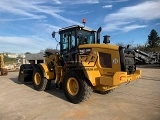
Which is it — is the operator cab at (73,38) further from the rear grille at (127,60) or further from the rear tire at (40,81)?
the rear grille at (127,60)

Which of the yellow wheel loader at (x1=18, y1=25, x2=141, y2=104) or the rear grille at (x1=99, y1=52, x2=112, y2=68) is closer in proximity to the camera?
the yellow wheel loader at (x1=18, y1=25, x2=141, y2=104)

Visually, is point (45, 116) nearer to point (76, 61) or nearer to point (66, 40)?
point (76, 61)

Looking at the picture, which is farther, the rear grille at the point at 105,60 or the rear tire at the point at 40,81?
the rear tire at the point at 40,81

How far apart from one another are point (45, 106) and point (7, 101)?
5.21 ft

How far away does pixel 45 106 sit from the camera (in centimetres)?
680

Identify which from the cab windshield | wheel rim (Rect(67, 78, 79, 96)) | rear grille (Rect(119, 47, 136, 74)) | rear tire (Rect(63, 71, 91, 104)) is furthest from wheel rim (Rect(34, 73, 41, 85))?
rear grille (Rect(119, 47, 136, 74))

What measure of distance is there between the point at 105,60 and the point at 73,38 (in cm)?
196

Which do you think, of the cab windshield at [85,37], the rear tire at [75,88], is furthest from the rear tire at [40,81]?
the cab windshield at [85,37]

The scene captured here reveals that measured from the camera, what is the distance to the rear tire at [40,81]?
9.15m

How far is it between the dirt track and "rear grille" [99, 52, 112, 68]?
4.25 ft

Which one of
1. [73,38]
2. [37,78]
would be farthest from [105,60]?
[37,78]

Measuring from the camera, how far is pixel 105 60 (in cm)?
720

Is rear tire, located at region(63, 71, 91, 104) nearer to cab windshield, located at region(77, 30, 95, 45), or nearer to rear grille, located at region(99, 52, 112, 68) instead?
rear grille, located at region(99, 52, 112, 68)

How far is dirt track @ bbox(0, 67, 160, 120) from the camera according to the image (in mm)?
5809
